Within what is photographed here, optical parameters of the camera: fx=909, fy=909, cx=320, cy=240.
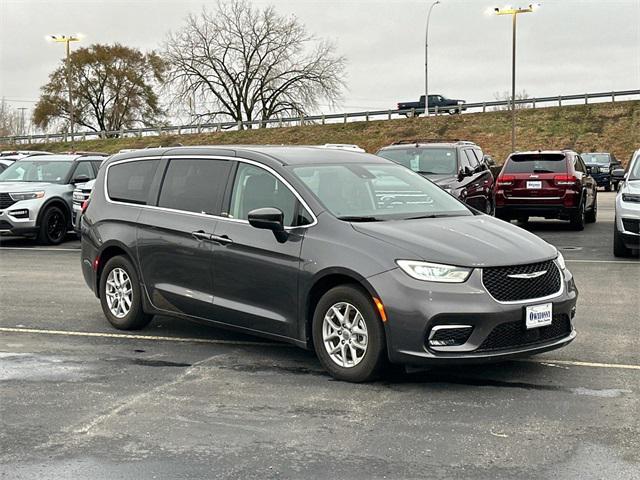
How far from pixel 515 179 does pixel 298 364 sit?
12.8m

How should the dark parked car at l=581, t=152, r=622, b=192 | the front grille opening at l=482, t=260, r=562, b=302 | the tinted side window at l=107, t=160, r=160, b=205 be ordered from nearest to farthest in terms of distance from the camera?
the front grille opening at l=482, t=260, r=562, b=302, the tinted side window at l=107, t=160, r=160, b=205, the dark parked car at l=581, t=152, r=622, b=192

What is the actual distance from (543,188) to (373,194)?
40.3 ft

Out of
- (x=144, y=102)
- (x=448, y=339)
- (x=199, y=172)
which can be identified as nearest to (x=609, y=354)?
(x=448, y=339)

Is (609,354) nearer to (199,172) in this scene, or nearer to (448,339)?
(448,339)

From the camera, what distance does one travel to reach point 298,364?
6812 millimetres

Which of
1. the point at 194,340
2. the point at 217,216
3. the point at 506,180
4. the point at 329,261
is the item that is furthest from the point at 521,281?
the point at 506,180

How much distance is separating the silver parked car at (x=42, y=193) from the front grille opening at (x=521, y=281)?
1270cm

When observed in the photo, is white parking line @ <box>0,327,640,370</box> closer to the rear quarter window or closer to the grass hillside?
the rear quarter window

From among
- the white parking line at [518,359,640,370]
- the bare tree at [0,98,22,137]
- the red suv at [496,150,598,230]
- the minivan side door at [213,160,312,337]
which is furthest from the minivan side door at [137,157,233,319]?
the bare tree at [0,98,22,137]

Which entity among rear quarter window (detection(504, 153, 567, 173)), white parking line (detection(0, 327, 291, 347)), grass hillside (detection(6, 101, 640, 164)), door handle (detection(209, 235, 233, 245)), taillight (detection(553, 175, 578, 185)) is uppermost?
grass hillside (detection(6, 101, 640, 164))

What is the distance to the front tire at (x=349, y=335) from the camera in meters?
6.01

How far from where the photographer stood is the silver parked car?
55.5 ft

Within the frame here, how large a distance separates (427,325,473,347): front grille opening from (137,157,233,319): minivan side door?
2069 mm

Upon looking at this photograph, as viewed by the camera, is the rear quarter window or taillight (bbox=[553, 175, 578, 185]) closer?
taillight (bbox=[553, 175, 578, 185])
